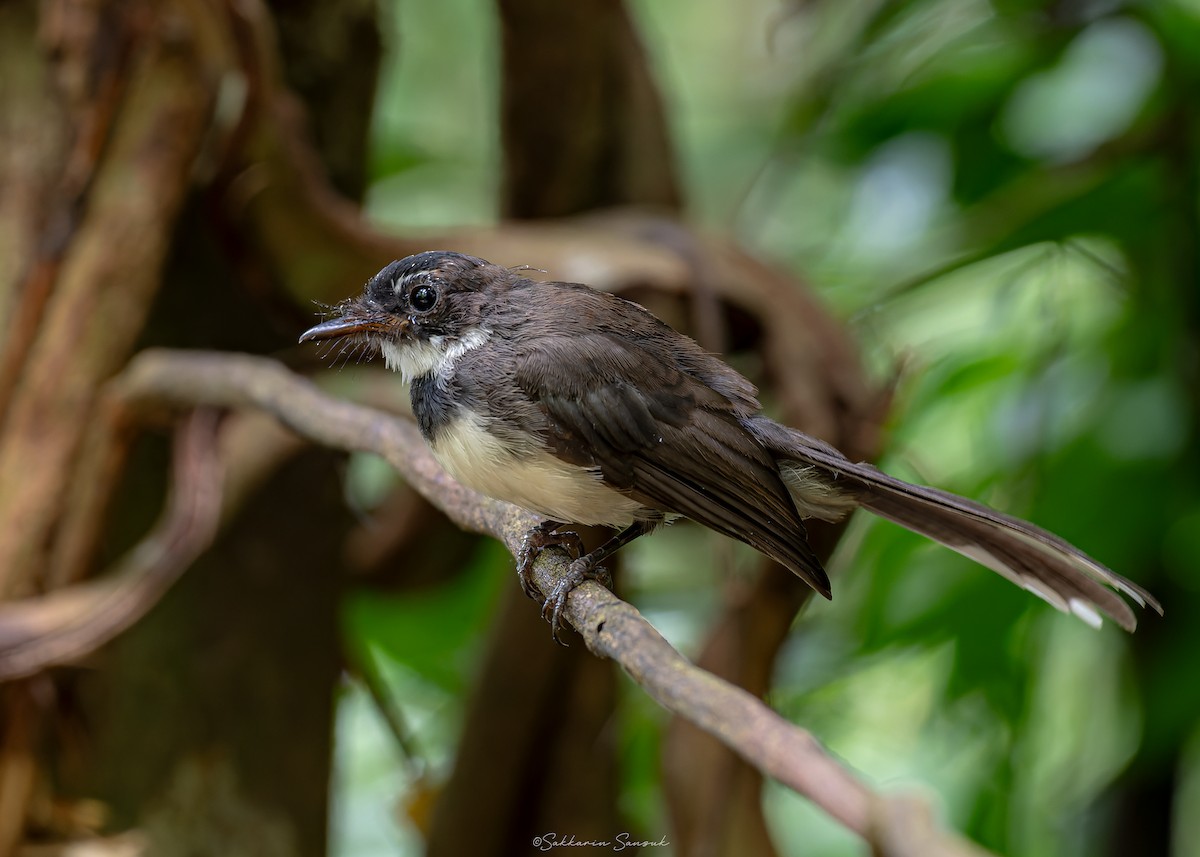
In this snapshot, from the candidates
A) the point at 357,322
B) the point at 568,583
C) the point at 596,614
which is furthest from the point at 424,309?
the point at 596,614

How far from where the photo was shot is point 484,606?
4051 millimetres

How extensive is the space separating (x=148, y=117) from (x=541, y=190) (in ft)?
3.58

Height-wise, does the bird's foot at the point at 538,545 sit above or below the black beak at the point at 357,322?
below

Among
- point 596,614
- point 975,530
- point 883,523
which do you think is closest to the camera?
point 596,614

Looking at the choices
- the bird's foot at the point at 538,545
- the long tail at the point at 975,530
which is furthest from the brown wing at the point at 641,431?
the bird's foot at the point at 538,545

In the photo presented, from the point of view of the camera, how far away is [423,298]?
2.40m

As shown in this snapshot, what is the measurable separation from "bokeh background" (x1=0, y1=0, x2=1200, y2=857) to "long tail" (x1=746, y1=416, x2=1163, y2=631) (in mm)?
488

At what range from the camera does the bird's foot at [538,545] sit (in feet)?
7.73

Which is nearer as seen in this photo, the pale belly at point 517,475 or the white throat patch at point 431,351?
the pale belly at point 517,475

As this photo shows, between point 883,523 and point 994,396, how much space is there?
1.55 feet

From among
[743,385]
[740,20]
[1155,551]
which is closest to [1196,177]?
[1155,551]

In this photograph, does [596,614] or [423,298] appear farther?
[423,298]

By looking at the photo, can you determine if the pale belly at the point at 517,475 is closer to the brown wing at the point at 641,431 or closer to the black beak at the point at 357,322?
the brown wing at the point at 641,431

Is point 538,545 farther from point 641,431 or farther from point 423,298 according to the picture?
point 423,298
